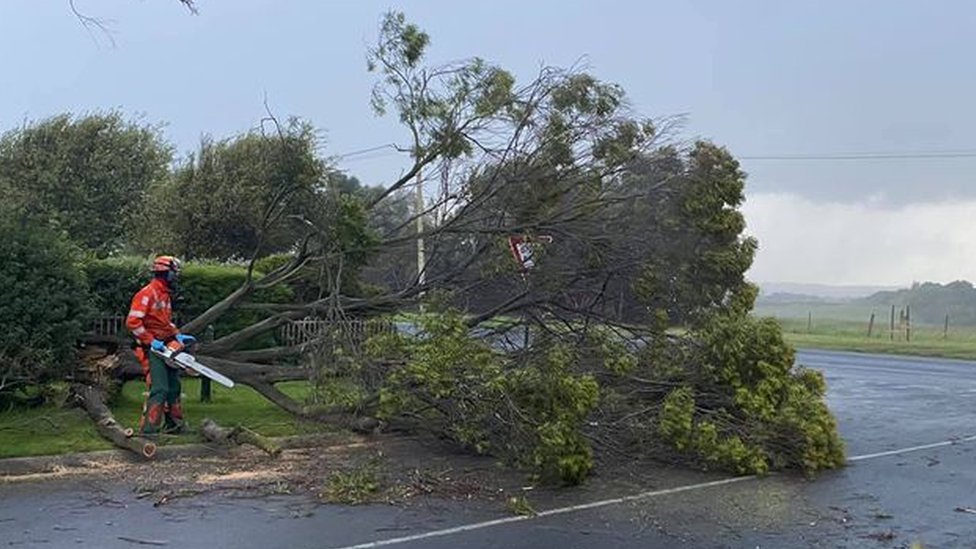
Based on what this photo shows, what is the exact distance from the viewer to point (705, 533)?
7738mm

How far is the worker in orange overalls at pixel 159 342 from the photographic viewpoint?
10758 mm

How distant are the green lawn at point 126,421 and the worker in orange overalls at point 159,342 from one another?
30 cm

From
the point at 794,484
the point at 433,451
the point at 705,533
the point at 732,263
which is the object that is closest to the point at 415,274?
the point at 433,451

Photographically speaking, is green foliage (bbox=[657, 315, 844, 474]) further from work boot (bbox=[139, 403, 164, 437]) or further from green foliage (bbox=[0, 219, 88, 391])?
green foliage (bbox=[0, 219, 88, 391])

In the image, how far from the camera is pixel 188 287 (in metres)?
15.8

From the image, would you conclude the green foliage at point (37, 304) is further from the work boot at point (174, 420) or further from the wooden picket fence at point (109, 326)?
the work boot at point (174, 420)

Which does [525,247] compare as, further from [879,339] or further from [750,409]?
[879,339]

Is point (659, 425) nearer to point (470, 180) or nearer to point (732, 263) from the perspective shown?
point (732, 263)

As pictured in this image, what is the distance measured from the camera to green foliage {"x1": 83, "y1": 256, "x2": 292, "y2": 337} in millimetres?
14047

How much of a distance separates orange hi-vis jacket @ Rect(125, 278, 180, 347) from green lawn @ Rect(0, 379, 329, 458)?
1.03 m

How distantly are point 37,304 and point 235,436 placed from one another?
2.44m

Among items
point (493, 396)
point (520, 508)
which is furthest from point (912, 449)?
point (520, 508)

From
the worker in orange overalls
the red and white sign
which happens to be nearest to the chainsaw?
the worker in orange overalls

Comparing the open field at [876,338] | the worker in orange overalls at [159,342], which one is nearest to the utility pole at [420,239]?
the worker in orange overalls at [159,342]
